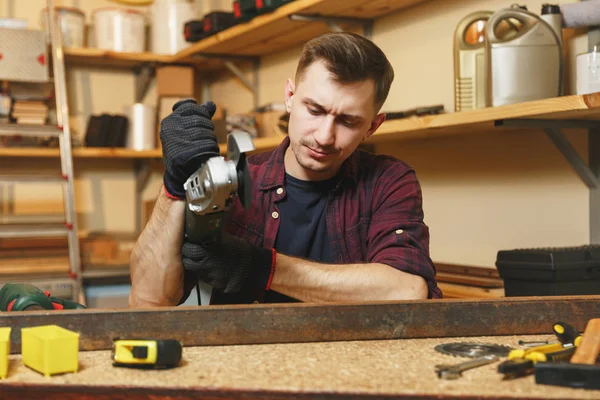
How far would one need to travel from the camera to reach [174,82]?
401 centimetres

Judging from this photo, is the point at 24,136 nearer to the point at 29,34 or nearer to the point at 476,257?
the point at 29,34

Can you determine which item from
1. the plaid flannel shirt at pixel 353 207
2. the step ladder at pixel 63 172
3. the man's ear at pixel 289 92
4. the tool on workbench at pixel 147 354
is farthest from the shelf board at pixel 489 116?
the step ladder at pixel 63 172

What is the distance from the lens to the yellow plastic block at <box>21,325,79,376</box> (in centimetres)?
93

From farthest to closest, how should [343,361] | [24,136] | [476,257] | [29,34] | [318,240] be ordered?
[24,136] → [29,34] → [476,257] → [318,240] → [343,361]

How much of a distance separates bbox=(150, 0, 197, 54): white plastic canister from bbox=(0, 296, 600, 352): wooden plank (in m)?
3.14

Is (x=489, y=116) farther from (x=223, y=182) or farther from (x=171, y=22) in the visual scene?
(x=171, y=22)

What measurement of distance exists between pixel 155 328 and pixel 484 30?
1.54m

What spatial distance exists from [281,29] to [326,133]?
1.73 meters

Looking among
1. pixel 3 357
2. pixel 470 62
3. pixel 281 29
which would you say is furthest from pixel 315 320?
pixel 281 29

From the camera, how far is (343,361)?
1024mm

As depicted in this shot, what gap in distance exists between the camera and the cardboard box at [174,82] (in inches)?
157

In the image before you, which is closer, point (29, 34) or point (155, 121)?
point (29, 34)

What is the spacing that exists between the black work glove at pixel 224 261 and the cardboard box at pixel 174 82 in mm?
2700

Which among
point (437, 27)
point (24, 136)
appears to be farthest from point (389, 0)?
point (24, 136)
